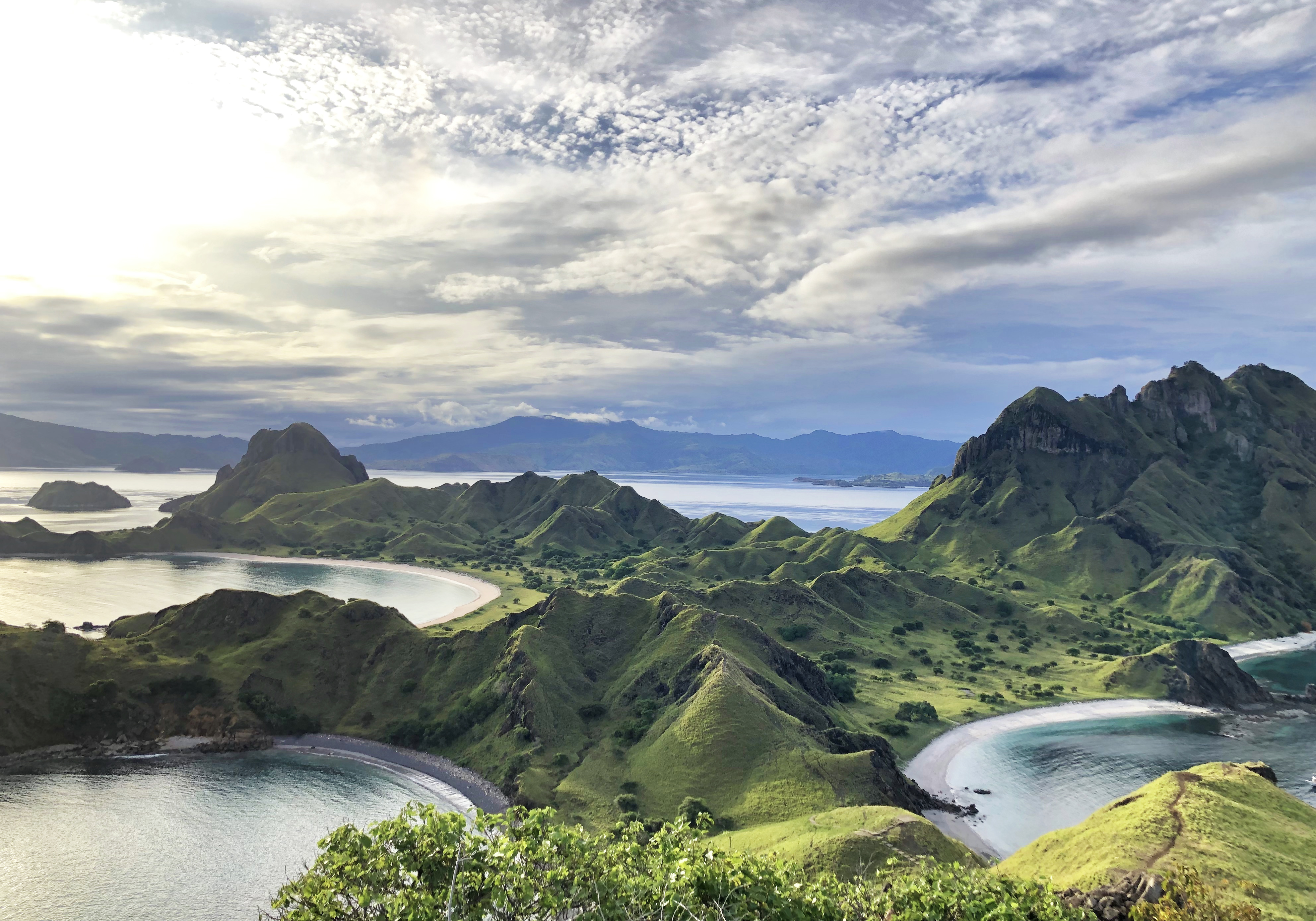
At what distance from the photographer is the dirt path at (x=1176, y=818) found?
2427 inches

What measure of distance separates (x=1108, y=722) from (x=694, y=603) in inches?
4073

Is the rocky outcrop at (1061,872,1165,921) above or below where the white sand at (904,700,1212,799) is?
above

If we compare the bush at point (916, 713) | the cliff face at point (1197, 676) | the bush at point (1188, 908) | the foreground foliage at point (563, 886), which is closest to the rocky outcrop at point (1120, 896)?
the bush at point (1188, 908)

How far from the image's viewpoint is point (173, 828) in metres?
101

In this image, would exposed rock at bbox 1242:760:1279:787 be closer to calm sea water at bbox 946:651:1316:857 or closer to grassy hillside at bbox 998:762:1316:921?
grassy hillside at bbox 998:762:1316:921

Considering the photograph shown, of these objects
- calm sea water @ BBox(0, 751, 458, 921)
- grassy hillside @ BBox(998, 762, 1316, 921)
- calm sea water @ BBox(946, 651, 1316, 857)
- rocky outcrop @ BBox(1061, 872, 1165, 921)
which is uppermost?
rocky outcrop @ BBox(1061, 872, 1165, 921)

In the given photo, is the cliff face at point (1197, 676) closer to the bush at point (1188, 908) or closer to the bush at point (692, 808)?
the bush at point (692, 808)

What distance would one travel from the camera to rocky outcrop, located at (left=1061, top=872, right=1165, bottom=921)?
47781 millimetres

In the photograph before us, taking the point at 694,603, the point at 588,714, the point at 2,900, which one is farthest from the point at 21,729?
the point at 694,603

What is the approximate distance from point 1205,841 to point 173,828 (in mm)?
130413

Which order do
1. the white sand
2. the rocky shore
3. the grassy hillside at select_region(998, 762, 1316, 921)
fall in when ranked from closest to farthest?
the grassy hillside at select_region(998, 762, 1316, 921), the rocky shore, the white sand

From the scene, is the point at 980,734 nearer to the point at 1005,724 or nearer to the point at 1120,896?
the point at 1005,724

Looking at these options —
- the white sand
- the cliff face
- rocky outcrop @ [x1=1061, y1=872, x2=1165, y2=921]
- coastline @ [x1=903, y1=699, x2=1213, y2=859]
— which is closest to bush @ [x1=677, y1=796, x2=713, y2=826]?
coastline @ [x1=903, y1=699, x2=1213, y2=859]

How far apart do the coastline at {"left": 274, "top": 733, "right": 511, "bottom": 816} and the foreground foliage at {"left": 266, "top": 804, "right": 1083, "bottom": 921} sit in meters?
74.3
